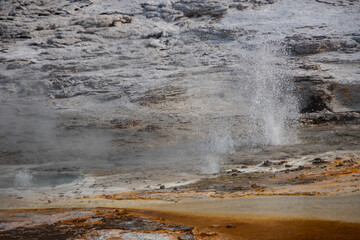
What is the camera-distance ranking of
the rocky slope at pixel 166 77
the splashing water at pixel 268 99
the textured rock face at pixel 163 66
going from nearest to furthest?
the rocky slope at pixel 166 77 → the splashing water at pixel 268 99 → the textured rock face at pixel 163 66

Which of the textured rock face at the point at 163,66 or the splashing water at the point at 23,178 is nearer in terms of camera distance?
the splashing water at the point at 23,178

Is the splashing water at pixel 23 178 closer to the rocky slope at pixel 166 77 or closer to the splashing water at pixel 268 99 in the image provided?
the rocky slope at pixel 166 77

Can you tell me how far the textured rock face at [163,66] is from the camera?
10.8m

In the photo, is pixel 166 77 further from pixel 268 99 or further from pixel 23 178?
pixel 23 178

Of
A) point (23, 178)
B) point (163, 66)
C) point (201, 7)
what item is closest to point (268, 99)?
point (163, 66)

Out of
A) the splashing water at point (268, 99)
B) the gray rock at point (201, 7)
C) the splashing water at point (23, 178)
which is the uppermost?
the gray rock at point (201, 7)


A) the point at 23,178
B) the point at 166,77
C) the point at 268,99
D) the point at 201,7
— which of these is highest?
the point at 201,7

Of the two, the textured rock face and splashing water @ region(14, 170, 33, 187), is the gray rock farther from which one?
splashing water @ region(14, 170, 33, 187)

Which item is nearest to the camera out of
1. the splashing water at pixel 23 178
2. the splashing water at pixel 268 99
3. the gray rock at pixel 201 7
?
the splashing water at pixel 23 178

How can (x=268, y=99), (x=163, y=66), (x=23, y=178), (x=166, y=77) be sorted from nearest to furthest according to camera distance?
(x=23, y=178)
(x=268, y=99)
(x=166, y=77)
(x=163, y=66)

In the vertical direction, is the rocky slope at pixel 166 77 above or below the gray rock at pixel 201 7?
below

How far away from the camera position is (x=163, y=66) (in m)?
13.3

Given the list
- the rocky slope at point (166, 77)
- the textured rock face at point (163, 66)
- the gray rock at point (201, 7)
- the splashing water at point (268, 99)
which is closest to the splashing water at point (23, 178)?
the rocky slope at point (166, 77)

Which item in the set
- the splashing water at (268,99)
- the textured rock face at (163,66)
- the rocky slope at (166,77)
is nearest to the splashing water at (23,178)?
the rocky slope at (166,77)
